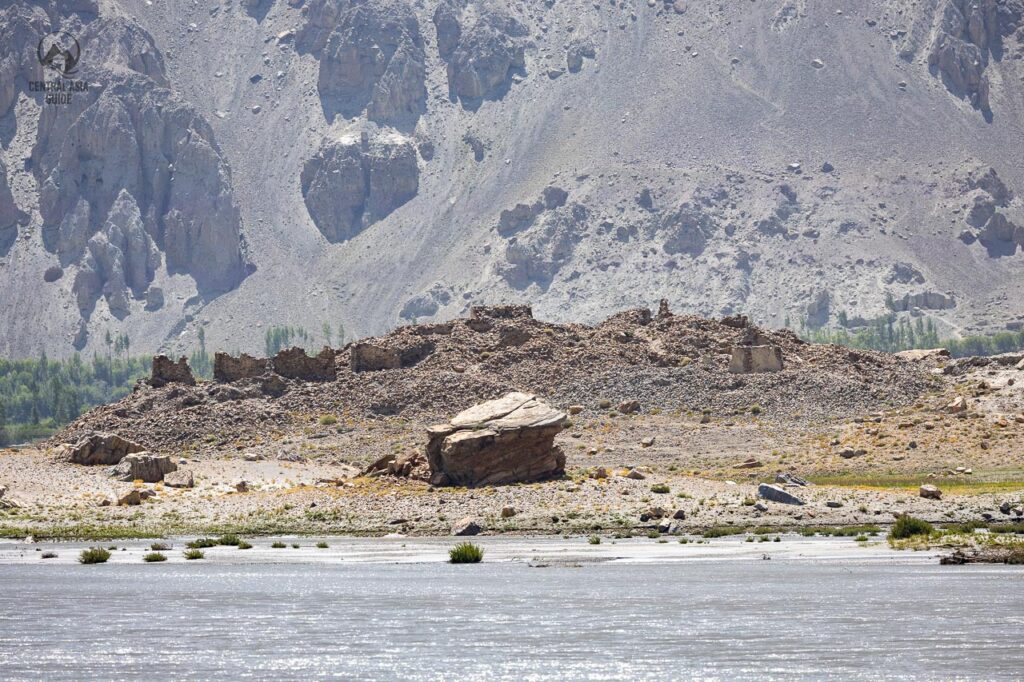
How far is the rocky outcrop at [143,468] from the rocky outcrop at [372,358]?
29943mm

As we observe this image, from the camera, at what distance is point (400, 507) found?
62.3 metres

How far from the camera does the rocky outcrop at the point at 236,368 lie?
10549cm

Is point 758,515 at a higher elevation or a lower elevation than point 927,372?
lower

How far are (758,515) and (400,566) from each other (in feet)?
57.9

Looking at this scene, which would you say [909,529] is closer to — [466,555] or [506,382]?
[466,555]

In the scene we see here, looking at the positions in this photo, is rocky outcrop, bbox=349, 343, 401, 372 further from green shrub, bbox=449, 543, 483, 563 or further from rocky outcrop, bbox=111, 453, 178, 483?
green shrub, bbox=449, 543, 483, 563

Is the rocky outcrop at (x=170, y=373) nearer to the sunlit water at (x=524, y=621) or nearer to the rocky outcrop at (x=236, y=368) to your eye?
the rocky outcrop at (x=236, y=368)

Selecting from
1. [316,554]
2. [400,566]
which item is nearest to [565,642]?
[400,566]

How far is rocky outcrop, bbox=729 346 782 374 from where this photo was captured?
349 feet

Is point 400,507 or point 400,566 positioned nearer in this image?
point 400,566

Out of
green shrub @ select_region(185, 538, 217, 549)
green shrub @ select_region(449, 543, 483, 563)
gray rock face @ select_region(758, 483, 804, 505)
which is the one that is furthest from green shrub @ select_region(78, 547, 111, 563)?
gray rock face @ select_region(758, 483, 804, 505)

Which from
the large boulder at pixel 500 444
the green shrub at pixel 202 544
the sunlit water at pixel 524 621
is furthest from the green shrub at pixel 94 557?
the large boulder at pixel 500 444

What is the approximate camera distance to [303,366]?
10644 cm

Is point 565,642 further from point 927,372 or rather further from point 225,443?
point 927,372
